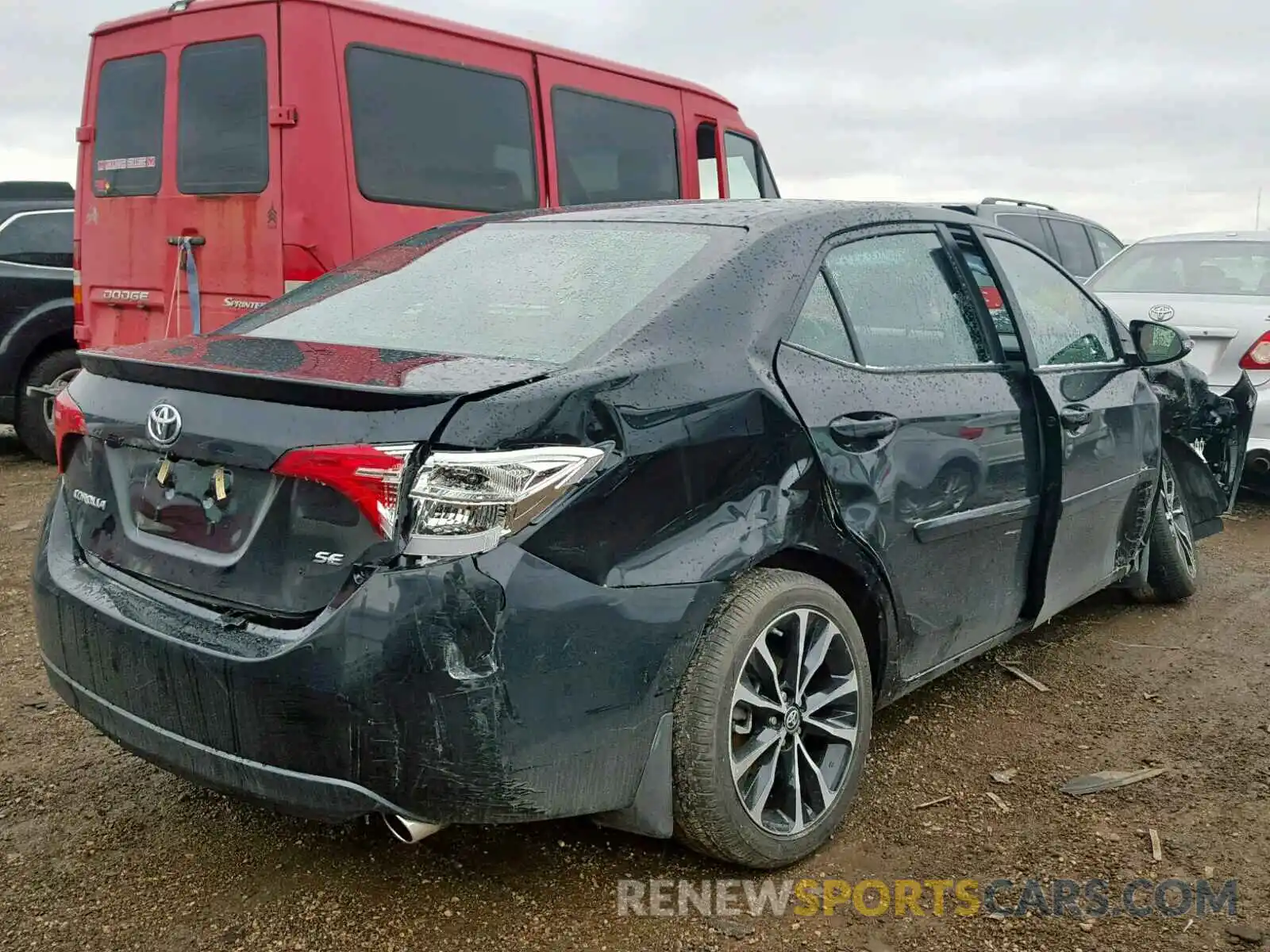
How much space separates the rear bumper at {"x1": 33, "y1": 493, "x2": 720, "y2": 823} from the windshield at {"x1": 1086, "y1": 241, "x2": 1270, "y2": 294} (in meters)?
5.89

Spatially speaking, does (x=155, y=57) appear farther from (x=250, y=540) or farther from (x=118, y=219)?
(x=250, y=540)

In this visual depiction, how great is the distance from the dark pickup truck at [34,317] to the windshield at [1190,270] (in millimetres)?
6759

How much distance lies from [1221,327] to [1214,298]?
1.71 feet

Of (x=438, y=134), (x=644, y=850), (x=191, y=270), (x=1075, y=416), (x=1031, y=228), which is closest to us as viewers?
(x=644, y=850)

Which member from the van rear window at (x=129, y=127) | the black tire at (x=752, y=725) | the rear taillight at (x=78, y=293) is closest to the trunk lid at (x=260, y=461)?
the black tire at (x=752, y=725)

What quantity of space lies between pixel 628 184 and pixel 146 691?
228 inches

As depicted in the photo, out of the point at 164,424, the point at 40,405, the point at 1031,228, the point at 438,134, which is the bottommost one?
the point at 40,405

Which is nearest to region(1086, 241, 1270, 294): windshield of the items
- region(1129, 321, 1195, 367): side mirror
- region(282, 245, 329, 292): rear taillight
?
region(1129, 321, 1195, 367): side mirror

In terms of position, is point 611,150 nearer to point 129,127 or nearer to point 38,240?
point 129,127

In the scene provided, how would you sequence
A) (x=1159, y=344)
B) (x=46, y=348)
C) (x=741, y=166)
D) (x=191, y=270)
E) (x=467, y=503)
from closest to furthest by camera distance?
(x=467, y=503) → (x=1159, y=344) → (x=191, y=270) → (x=46, y=348) → (x=741, y=166)

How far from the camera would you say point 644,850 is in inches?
111

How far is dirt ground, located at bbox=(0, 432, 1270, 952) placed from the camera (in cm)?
250

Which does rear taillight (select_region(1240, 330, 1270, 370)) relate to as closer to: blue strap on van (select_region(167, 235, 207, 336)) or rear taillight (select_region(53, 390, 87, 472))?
blue strap on van (select_region(167, 235, 207, 336))

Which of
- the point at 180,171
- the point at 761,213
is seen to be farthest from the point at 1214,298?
the point at 180,171
